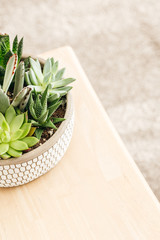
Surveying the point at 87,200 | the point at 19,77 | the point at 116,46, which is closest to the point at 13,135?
the point at 19,77

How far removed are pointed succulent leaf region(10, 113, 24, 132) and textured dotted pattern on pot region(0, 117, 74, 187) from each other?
73 millimetres

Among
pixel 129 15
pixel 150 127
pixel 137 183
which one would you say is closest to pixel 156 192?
pixel 150 127

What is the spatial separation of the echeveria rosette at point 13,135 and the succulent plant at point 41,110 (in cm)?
2

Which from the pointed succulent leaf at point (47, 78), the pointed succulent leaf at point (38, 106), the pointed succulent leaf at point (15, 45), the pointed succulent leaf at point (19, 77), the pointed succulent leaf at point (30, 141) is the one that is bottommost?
the pointed succulent leaf at point (30, 141)

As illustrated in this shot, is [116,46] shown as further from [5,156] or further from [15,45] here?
[5,156]

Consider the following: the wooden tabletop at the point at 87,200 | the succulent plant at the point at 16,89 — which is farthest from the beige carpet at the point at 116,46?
the succulent plant at the point at 16,89

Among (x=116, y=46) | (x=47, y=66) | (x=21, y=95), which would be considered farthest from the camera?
(x=116, y=46)

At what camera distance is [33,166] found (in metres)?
0.62

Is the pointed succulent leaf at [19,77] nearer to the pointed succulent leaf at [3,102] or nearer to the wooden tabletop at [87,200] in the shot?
the pointed succulent leaf at [3,102]

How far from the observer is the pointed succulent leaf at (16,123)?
602 mm

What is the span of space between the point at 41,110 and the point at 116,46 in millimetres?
1138

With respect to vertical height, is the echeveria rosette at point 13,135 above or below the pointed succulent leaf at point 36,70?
below

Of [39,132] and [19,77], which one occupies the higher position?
[19,77]

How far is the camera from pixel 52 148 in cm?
62
